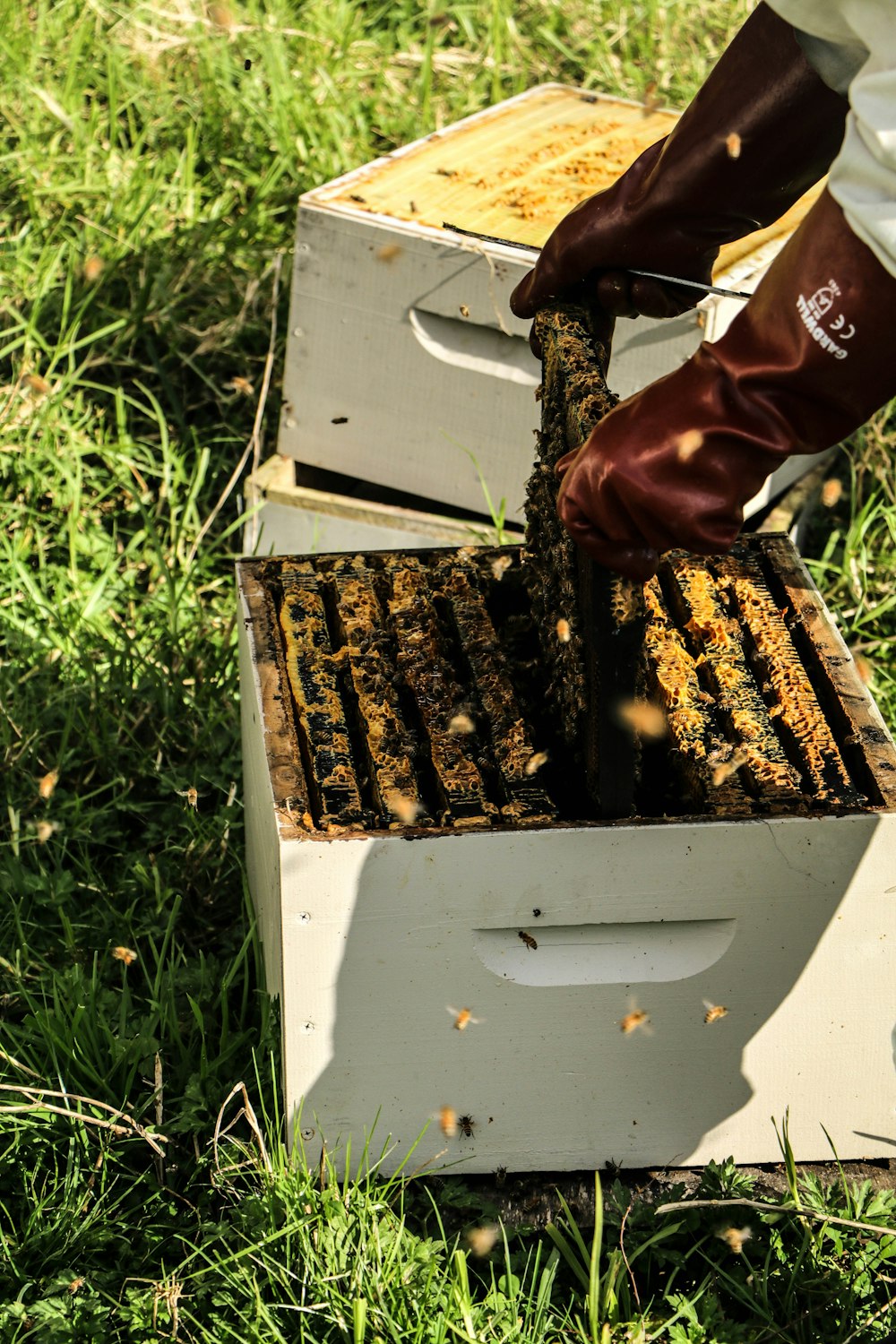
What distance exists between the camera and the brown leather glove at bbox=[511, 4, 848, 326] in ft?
5.60

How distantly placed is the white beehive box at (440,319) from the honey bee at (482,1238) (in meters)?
1.43

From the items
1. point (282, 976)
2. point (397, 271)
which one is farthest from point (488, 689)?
point (397, 271)

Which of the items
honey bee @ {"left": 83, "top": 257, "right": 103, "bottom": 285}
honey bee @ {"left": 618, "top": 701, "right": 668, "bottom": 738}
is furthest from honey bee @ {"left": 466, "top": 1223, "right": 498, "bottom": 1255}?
honey bee @ {"left": 83, "top": 257, "right": 103, "bottom": 285}

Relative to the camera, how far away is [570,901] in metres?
1.69

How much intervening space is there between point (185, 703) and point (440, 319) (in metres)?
0.87

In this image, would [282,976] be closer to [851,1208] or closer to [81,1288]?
[81,1288]

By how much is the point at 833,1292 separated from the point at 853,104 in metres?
1.32

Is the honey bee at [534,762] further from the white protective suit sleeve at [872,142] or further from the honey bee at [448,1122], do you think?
Answer: the white protective suit sleeve at [872,142]

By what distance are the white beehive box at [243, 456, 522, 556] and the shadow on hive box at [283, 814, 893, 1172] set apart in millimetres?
1250

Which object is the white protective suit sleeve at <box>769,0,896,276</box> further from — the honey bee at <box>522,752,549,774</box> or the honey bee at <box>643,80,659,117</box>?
the honey bee at <box>643,80,659,117</box>

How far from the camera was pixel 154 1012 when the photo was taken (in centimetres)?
203

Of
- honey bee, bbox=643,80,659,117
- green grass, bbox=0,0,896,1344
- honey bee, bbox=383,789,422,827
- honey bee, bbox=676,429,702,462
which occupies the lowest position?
green grass, bbox=0,0,896,1344

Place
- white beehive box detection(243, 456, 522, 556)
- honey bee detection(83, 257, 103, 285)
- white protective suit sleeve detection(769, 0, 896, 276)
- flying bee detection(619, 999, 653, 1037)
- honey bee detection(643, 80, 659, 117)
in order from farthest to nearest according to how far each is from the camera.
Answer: honey bee detection(643, 80, 659, 117), honey bee detection(83, 257, 103, 285), white beehive box detection(243, 456, 522, 556), flying bee detection(619, 999, 653, 1037), white protective suit sleeve detection(769, 0, 896, 276)

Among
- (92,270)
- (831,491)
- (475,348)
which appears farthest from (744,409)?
(92,270)
